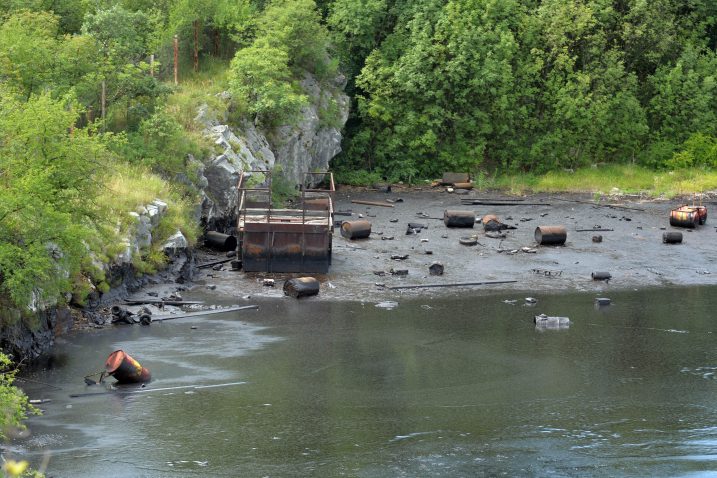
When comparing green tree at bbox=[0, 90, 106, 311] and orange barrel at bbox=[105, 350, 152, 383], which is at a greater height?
green tree at bbox=[0, 90, 106, 311]

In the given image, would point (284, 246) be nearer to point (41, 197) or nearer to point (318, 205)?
point (318, 205)

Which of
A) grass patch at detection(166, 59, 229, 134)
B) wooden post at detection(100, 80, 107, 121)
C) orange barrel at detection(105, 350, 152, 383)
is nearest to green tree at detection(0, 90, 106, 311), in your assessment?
orange barrel at detection(105, 350, 152, 383)

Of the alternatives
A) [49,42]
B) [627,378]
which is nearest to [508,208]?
[49,42]

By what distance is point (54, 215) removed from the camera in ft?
85.0

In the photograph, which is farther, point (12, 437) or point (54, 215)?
point (54, 215)

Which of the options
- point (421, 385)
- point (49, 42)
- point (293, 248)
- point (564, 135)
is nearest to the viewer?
point (421, 385)

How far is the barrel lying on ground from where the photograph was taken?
34594mm

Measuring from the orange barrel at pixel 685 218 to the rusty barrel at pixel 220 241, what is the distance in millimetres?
20241

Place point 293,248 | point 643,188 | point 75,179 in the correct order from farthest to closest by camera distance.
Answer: point 643,188 → point 293,248 → point 75,179

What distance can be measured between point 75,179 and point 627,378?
15.2 metres

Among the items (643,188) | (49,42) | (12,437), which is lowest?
(12,437)

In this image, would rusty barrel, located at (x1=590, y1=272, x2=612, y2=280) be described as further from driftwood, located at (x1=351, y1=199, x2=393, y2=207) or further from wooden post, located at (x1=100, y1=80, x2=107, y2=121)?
wooden post, located at (x1=100, y1=80, x2=107, y2=121)

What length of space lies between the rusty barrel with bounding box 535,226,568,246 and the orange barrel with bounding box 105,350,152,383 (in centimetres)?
2260

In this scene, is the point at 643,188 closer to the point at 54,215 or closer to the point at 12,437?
the point at 54,215
